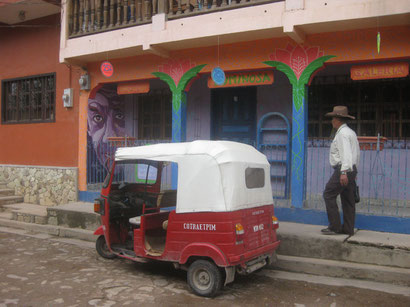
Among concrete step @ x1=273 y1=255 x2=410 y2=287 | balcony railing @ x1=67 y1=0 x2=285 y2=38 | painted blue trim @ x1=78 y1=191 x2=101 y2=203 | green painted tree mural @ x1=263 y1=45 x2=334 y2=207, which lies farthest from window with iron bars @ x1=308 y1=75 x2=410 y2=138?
painted blue trim @ x1=78 y1=191 x2=101 y2=203

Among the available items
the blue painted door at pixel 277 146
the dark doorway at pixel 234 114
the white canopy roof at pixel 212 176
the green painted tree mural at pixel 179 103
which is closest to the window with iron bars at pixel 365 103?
the blue painted door at pixel 277 146

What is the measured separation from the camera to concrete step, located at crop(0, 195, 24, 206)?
1073 cm

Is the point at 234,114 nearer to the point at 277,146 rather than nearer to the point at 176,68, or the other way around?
the point at 277,146

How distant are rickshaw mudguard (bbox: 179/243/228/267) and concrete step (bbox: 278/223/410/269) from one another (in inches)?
78.9

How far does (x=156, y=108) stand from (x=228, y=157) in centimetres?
658

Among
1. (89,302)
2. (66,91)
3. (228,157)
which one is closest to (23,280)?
(89,302)

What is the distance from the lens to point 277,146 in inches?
350

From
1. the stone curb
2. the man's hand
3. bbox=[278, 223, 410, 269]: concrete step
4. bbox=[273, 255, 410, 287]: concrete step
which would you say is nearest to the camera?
bbox=[273, 255, 410, 287]: concrete step

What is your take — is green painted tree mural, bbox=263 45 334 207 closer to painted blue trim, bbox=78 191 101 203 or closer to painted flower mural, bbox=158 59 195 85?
painted flower mural, bbox=158 59 195 85

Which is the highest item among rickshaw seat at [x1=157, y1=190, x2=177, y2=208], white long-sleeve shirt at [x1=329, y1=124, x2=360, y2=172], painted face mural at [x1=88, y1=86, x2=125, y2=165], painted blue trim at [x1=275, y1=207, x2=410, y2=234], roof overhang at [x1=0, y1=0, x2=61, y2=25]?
roof overhang at [x1=0, y1=0, x2=61, y2=25]

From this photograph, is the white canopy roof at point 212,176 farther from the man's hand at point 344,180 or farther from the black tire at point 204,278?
the man's hand at point 344,180

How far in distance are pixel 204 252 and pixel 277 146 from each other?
15.5 feet

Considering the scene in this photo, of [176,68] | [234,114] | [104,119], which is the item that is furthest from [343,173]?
[104,119]

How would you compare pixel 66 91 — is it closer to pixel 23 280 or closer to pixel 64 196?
pixel 64 196
